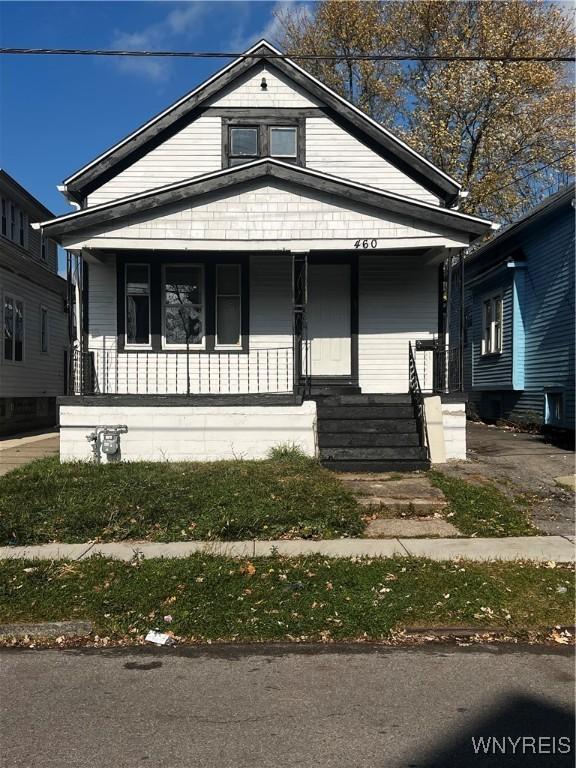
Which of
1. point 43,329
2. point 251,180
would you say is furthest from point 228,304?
point 43,329

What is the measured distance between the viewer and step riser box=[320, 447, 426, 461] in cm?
1035

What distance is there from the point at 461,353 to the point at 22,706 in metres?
9.76

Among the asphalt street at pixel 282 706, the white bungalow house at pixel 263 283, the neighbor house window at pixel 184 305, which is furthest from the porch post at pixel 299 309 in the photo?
the asphalt street at pixel 282 706

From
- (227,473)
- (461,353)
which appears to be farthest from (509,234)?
(227,473)

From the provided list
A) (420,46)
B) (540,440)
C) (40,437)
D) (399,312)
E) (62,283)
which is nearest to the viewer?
(399,312)

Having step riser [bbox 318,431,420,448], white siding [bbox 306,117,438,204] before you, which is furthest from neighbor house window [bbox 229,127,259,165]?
step riser [bbox 318,431,420,448]

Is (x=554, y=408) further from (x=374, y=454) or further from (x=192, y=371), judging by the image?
(x=192, y=371)

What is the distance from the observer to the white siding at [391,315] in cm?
1334

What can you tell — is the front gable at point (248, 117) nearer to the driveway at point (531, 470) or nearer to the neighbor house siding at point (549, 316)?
the neighbor house siding at point (549, 316)

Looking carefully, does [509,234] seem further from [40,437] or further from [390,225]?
[40,437]

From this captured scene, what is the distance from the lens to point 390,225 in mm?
11688

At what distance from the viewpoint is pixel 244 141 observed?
1410 centimetres

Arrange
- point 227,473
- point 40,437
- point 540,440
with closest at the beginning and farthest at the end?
point 227,473 → point 540,440 → point 40,437

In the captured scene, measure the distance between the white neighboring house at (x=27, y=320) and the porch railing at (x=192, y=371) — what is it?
6746 mm
